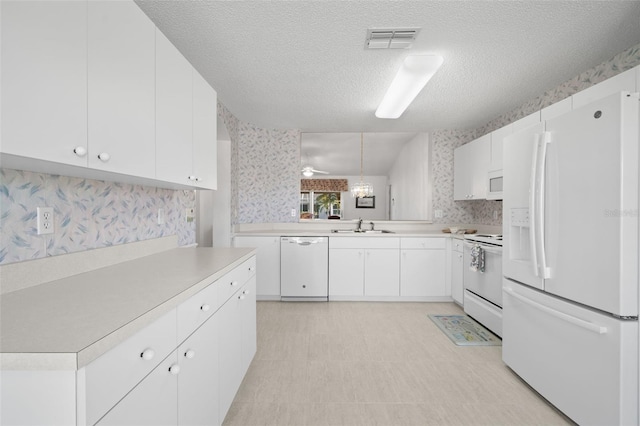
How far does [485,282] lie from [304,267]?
2.01 meters

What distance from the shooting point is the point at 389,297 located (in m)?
3.74

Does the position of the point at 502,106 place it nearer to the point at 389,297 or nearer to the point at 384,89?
the point at 384,89

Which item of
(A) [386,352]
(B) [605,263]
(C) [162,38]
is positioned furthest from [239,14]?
(A) [386,352]

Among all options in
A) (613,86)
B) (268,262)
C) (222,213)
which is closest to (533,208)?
(613,86)

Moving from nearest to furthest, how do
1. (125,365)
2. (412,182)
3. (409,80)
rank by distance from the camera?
(125,365), (409,80), (412,182)

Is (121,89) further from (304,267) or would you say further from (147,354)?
(304,267)

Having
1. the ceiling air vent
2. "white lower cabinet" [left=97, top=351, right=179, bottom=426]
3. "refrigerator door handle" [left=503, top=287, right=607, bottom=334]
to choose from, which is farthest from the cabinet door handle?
"refrigerator door handle" [left=503, top=287, right=607, bottom=334]

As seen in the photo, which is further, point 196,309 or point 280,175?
point 280,175

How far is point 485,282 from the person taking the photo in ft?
9.39

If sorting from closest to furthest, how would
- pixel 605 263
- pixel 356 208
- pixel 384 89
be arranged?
pixel 605 263, pixel 384 89, pixel 356 208

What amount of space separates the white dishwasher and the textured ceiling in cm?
168

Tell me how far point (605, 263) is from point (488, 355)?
4.40 feet

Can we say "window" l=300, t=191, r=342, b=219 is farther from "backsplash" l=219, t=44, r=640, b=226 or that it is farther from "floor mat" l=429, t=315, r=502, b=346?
"floor mat" l=429, t=315, r=502, b=346

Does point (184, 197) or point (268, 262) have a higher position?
point (184, 197)
